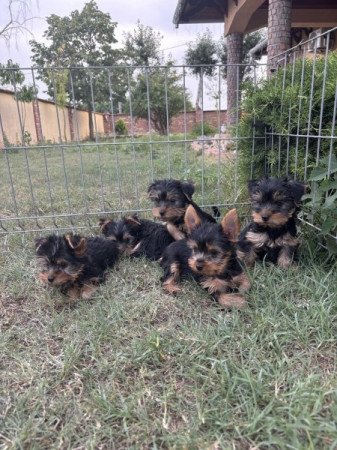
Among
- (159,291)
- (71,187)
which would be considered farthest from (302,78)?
(71,187)

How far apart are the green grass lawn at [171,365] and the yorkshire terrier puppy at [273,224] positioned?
16 cm

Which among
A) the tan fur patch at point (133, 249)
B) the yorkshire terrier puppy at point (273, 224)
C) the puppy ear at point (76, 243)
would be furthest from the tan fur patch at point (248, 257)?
the puppy ear at point (76, 243)

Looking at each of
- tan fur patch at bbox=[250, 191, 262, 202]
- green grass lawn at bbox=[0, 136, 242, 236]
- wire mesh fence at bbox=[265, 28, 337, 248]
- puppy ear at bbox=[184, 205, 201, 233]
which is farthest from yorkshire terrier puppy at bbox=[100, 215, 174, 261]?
wire mesh fence at bbox=[265, 28, 337, 248]

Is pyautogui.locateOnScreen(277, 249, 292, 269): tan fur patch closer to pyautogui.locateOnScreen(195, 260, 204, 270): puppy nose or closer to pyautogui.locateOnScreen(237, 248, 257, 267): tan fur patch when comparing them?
pyautogui.locateOnScreen(237, 248, 257, 267): tan fur patch

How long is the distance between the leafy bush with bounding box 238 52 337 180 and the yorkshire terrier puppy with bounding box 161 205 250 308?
1.37 m

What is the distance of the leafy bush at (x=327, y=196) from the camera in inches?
122

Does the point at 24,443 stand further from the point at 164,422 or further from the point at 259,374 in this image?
the point at 259,374

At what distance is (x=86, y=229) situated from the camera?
5109 millimetres

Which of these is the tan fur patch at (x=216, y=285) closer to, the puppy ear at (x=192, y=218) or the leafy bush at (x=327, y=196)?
the puppy ear at (x=192, y=218)

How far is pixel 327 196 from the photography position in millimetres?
3328

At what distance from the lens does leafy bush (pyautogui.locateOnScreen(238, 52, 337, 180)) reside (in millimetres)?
3693

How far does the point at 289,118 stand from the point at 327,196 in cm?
118

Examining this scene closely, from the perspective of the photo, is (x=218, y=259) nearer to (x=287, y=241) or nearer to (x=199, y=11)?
(x=287, y=241)

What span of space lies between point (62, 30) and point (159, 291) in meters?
38.4
